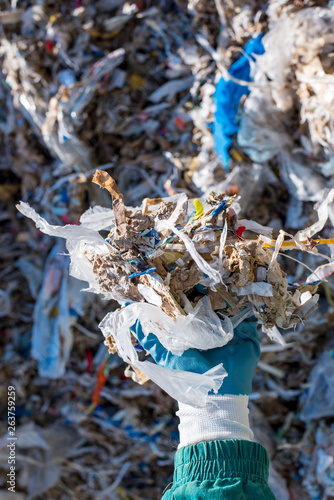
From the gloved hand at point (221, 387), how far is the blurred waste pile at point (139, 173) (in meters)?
0.78

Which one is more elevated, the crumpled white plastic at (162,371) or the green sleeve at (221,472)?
the crumpled white plastic at (162,371)

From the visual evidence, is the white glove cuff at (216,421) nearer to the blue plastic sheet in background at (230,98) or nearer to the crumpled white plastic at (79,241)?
the crumpled white plastic at (79,241)

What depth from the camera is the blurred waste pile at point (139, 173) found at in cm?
175

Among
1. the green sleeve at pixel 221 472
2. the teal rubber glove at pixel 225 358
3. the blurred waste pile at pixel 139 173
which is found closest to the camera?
the green sleeve at pixel 221 472

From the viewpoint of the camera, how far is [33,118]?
2229 mm

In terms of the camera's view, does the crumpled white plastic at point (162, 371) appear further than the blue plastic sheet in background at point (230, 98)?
No

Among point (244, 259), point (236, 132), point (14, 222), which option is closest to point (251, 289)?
point (244, 259)

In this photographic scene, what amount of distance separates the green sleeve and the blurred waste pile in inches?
36.1

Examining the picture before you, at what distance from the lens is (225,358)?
1103mm

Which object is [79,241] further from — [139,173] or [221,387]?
[139,173]

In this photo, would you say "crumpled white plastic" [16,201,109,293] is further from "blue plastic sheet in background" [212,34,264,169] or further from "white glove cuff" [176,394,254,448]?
"blue plastic sheet in background" [212,34,264,169]

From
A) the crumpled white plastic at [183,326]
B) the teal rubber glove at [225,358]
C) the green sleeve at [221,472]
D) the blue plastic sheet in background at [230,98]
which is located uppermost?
the blue plastic sheet in background at [230,98]

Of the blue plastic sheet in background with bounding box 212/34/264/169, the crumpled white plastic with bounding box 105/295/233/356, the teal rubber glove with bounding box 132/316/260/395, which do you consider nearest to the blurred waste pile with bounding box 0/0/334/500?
the blue plastic sheet in background with bounding box 212/34/264/169

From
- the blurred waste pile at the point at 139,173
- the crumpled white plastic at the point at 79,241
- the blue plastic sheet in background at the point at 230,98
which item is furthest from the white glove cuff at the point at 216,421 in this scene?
the blue plastic sheet in background at the point at 230,98
